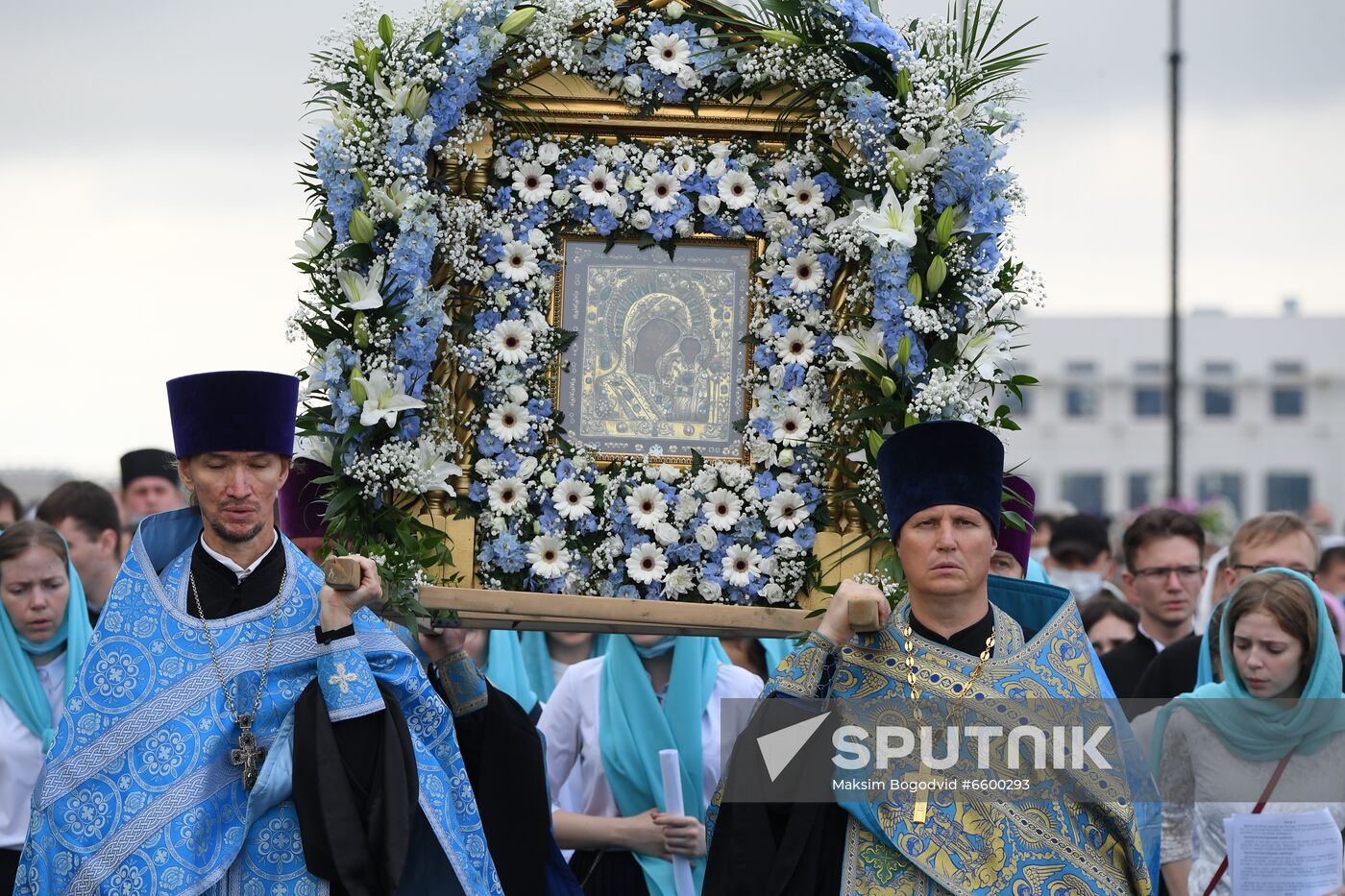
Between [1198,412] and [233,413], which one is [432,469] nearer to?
[233,413]

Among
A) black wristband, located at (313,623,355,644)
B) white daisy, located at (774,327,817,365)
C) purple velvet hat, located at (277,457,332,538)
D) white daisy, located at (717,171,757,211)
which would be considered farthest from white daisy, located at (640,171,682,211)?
black wristband, located at (313,623,355,644)

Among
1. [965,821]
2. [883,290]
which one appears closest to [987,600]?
[965,821]

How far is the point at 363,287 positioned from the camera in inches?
203

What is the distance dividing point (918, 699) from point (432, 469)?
1.56 metres

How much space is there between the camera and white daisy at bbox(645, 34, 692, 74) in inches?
208

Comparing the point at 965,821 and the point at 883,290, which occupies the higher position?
the point at 883,290

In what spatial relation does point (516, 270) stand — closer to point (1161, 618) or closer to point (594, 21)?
point (594, 21)

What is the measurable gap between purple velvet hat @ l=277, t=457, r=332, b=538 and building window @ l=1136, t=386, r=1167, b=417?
2616 inches

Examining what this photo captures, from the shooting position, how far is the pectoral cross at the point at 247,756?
4.64 m

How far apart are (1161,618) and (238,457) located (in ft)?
13.9

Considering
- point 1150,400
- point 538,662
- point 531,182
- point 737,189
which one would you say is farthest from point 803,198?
point 1150,400

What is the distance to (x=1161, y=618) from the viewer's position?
7.45 meters

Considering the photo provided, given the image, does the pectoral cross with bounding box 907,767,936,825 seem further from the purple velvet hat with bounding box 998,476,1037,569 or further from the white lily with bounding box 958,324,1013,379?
the white lily with bounding box 958,324,1013,379

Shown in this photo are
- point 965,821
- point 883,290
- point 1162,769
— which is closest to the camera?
point 965,821
